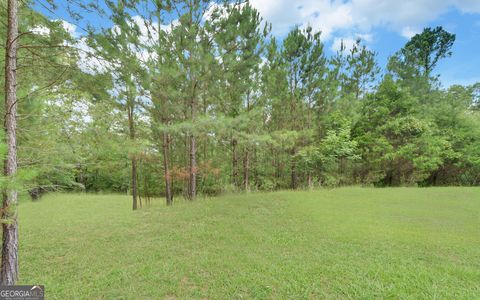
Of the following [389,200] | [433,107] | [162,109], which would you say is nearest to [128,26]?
[162,109]

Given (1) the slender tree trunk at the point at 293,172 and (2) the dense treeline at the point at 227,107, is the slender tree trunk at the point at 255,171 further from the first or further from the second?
(1) the slender tree trunk at the point at 293,172

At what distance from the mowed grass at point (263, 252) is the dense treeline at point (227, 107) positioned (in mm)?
1383

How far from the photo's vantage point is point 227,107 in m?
8.61

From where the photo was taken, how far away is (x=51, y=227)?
221 inches

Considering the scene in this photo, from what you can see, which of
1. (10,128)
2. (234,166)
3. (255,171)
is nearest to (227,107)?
Answer: (234,166)

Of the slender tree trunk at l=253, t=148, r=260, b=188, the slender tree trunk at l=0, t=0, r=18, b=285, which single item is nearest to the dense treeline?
the slender tree trunk at l=253, t=148, r=260, b=188

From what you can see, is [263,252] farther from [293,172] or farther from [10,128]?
[293,172]

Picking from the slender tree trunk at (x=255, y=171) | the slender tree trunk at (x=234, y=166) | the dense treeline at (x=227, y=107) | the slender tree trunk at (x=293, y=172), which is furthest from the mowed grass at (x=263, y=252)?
the slender tree trunk at (x=255, y=171)

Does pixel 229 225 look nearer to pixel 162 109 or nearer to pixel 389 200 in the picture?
pixel 162 109

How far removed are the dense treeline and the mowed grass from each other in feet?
4.54

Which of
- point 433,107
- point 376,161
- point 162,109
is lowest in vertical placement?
point 376,161

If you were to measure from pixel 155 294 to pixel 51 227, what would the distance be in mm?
5033

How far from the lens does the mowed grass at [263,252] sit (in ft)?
8.89

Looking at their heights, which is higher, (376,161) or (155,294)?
(376,161)
